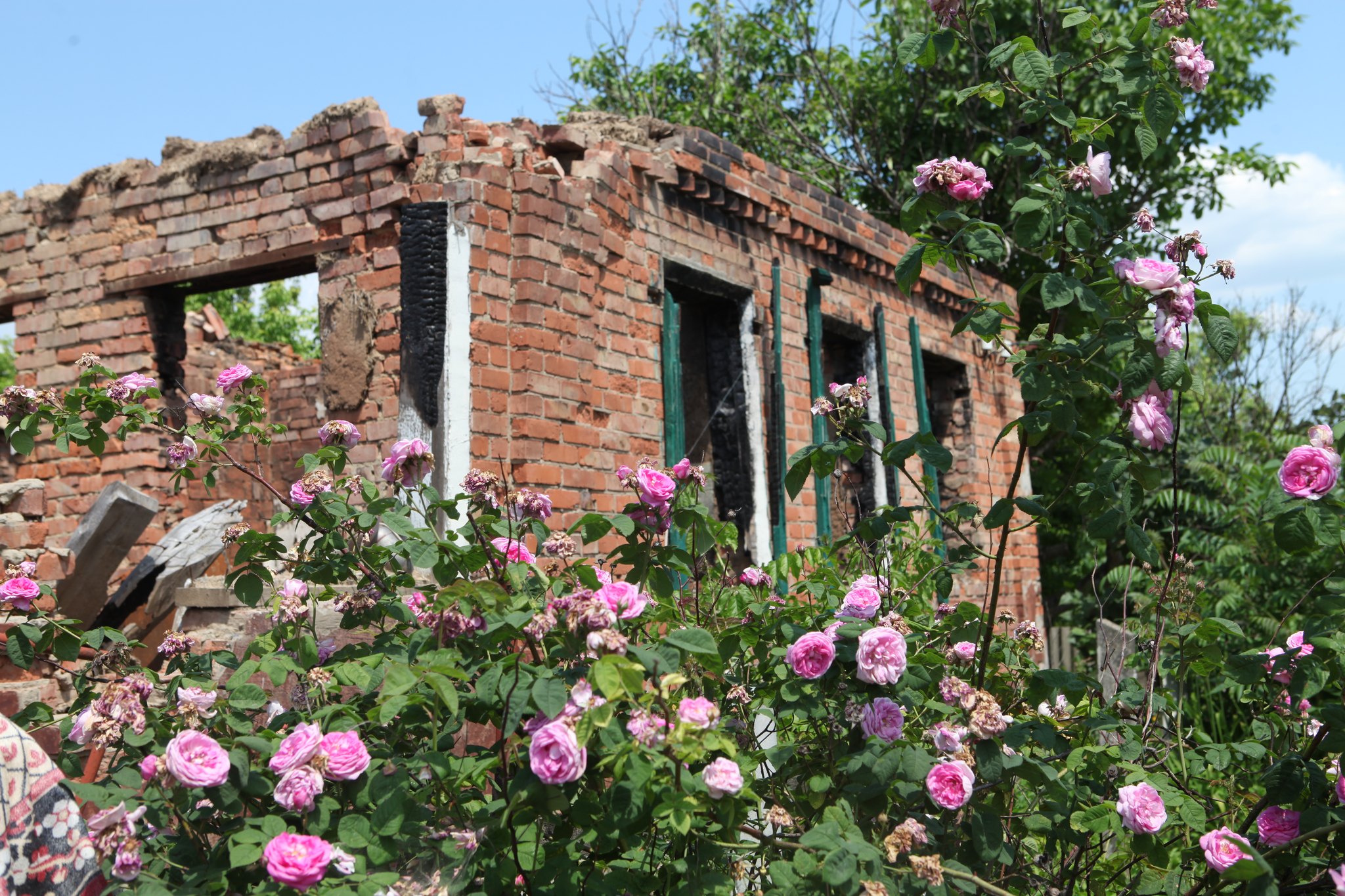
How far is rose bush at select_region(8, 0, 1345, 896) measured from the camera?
5.62 feet

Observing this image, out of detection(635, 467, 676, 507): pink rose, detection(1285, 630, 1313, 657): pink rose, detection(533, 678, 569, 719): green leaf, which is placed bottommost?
detection(533, 678, 569, 719): green leaf

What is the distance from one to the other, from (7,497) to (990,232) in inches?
196

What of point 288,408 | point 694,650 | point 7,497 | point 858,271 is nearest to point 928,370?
point 858,271

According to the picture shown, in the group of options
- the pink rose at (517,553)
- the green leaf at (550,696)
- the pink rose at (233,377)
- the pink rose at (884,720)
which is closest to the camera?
the green leaf at (550,696)

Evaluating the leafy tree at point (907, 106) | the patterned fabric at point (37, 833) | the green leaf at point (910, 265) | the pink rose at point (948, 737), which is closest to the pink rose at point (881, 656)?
the pink rose at point (948, 737)

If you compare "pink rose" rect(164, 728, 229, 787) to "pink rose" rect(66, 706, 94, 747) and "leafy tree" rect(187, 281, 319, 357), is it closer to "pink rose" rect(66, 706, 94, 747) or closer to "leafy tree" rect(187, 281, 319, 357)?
"pink rose" rect(66, 706, 94, 747)

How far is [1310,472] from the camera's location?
1.89 metres

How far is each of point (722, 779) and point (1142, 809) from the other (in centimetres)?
90

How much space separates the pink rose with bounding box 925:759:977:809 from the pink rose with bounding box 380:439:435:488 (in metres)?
1.22

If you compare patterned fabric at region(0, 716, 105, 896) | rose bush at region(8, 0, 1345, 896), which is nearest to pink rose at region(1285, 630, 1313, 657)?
rose bush at region(8, 0, 1345, 896)

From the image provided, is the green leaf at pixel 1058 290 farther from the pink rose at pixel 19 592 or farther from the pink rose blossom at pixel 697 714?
A: the pink rose at pixel 19 592

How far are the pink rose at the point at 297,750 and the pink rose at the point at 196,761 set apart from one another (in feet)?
0.26

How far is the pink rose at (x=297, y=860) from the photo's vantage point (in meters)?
1.54

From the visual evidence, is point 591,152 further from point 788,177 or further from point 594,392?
point 788,177
